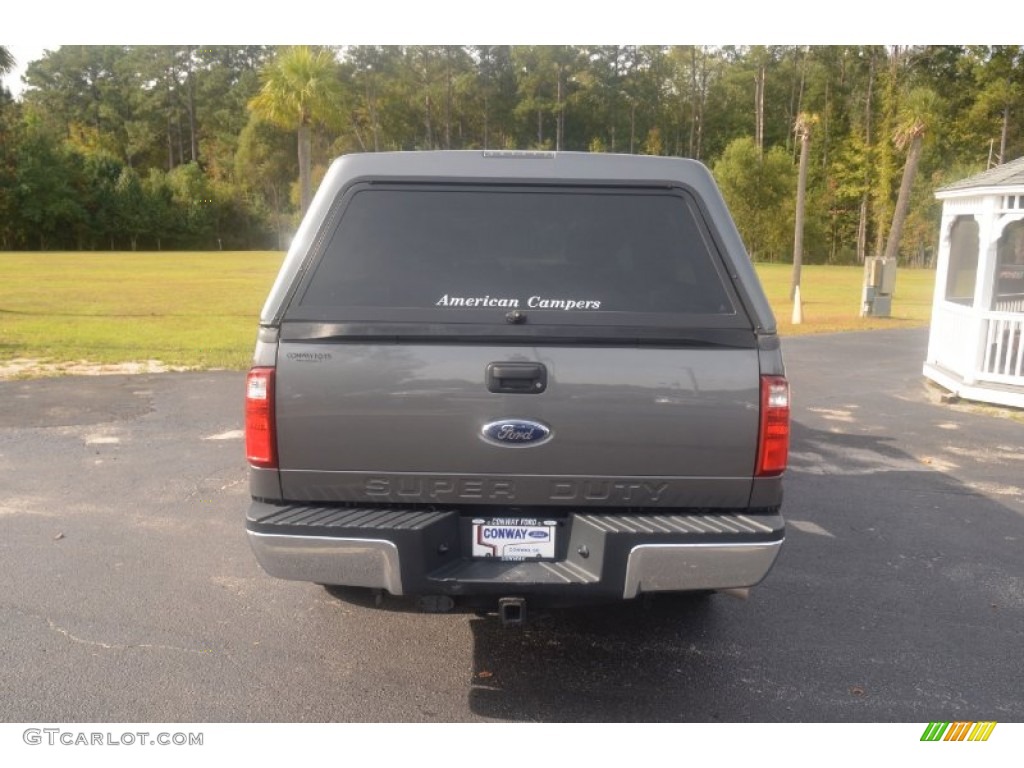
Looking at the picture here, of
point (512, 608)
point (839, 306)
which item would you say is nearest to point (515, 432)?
point (512, 608)

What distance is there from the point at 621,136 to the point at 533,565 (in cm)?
8138

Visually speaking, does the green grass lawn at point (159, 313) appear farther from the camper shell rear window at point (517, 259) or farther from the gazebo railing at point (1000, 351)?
the camper shell rear window at point (517, 259)

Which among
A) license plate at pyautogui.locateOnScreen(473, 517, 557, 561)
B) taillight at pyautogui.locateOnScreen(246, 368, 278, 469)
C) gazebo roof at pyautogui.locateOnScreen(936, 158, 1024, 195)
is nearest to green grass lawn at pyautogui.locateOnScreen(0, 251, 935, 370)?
gazebo roof at pyautogui.locateOnScreen(936, 158, 1024, 195)

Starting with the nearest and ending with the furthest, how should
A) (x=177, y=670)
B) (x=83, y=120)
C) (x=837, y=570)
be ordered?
(x=177, y=670) → (x=837, y=570) → (x=83, y=120)

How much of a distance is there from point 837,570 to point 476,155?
3.34m

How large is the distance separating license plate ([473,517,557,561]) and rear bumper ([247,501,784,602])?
0.17ft

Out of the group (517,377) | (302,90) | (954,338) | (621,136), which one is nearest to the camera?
(517,377)

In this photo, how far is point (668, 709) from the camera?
342cm

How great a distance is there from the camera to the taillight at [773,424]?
3.12 m

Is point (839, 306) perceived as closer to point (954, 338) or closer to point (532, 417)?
point (954, 338)

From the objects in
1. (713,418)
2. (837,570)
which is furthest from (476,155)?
(837,570)

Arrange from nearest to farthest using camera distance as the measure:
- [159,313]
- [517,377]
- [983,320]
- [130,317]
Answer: [517,377] → [983,320] → [130,317] → [159,313]

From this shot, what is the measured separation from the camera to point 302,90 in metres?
28.9
